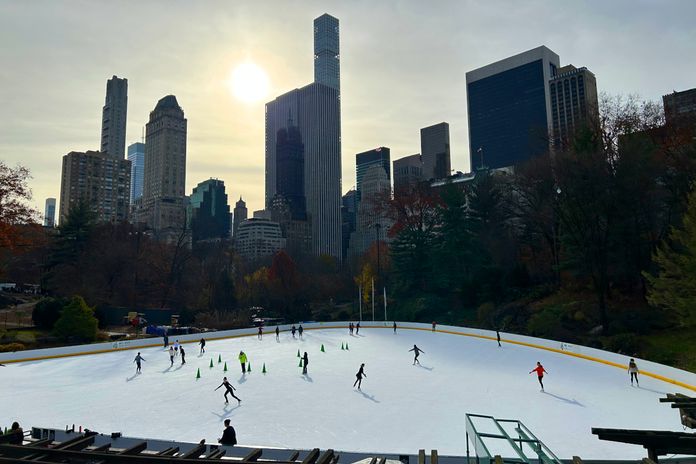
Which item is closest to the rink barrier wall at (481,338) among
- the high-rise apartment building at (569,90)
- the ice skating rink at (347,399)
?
the ice skating rink at (347,399)

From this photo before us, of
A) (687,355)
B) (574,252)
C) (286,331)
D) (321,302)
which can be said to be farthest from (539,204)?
(321,302)

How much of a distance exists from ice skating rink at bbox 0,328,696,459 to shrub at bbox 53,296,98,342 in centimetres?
580

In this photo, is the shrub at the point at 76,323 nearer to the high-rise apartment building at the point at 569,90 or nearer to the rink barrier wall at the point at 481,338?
the rink barrier wall at the point at 481,338

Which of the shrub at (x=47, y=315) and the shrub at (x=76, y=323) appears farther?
the shrub at (x=47, y=315)

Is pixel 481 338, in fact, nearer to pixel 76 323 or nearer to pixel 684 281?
pixel 684 281

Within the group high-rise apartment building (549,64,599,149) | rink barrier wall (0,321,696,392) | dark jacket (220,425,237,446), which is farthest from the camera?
high-rise apartment building (549,64,599,149)

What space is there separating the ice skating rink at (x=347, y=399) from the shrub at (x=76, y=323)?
19.0ft

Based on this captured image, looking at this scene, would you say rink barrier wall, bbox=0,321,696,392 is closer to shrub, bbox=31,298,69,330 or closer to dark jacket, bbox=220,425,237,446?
shrub, bbox=31,298,69,330

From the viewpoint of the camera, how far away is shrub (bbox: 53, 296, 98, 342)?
112 ft

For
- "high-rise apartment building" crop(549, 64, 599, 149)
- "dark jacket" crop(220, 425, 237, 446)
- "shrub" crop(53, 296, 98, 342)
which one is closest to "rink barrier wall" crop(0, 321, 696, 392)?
"shrub" crop(53, 296, 98, 342)

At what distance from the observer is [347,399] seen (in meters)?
17.8

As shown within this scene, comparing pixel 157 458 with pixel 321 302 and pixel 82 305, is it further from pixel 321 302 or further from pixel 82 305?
pixel 321 302

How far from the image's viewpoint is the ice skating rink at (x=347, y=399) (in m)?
13.2

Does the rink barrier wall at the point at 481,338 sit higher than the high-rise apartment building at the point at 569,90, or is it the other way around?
the high-rise apartment building at the point at 569,90
